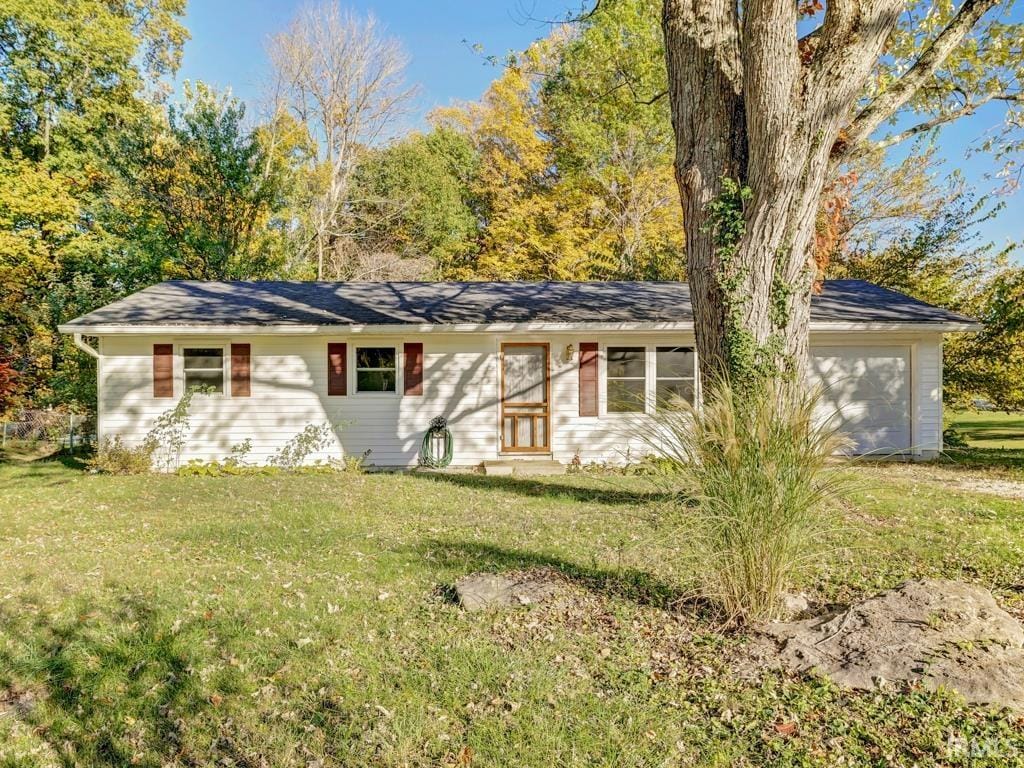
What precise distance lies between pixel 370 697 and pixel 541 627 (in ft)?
3.88

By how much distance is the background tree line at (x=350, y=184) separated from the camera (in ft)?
50.1

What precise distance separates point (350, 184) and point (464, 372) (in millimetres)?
14462

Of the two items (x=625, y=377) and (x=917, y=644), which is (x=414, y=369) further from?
(x=917, y=644)

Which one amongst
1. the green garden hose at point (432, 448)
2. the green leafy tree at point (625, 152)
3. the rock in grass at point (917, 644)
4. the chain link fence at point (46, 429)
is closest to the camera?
the rock in grass at point (917, 644)

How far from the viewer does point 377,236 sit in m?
23.9

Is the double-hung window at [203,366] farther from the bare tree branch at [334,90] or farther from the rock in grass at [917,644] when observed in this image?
the bare tree branch at [334,90]

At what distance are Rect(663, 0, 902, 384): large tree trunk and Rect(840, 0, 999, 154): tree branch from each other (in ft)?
1.82

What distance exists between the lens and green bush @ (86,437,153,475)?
981cm

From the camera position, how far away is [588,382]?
1088 cm

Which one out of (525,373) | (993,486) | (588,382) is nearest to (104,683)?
(525,373)

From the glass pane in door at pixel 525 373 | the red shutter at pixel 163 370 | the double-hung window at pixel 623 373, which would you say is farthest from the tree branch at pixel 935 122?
the red shutter at pixel 163 370

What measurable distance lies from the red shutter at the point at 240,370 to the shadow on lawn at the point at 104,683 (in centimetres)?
687

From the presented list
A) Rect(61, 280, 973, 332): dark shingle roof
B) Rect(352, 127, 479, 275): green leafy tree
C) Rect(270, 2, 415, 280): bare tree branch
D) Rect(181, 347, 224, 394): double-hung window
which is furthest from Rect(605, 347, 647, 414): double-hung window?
Rect(270, 2, 415, 280): bare tree branch

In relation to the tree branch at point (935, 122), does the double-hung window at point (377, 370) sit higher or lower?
lower
